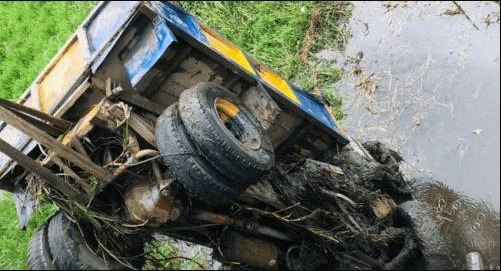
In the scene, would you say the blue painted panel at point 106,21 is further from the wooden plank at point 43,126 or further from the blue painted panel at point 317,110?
the blue painted panel at point 317,110

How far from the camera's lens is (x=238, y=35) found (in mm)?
7855

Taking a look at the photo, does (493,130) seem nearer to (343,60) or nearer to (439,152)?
(439,152)

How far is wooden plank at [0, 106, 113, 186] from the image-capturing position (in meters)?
3.62

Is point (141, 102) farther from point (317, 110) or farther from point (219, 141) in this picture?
point (317, 110)

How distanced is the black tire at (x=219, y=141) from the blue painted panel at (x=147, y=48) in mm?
451

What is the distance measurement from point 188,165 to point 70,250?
97 centimetres

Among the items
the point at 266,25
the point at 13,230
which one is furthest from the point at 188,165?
the point at 266,25

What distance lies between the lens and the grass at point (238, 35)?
23.4ft

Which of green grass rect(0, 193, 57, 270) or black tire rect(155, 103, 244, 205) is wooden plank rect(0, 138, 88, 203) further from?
green grass rect(0, 193, 57, 270)

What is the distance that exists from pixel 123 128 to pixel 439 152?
3.35 meters

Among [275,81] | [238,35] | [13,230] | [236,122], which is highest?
[236,122]

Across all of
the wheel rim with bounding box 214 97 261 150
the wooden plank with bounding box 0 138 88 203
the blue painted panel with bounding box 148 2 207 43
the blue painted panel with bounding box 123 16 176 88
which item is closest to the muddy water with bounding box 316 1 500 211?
the wheel rim with bounding box 214 97 261 150

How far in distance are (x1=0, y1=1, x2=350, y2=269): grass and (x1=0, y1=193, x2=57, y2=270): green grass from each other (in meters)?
0.01

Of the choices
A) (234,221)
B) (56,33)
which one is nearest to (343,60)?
(234,221)
